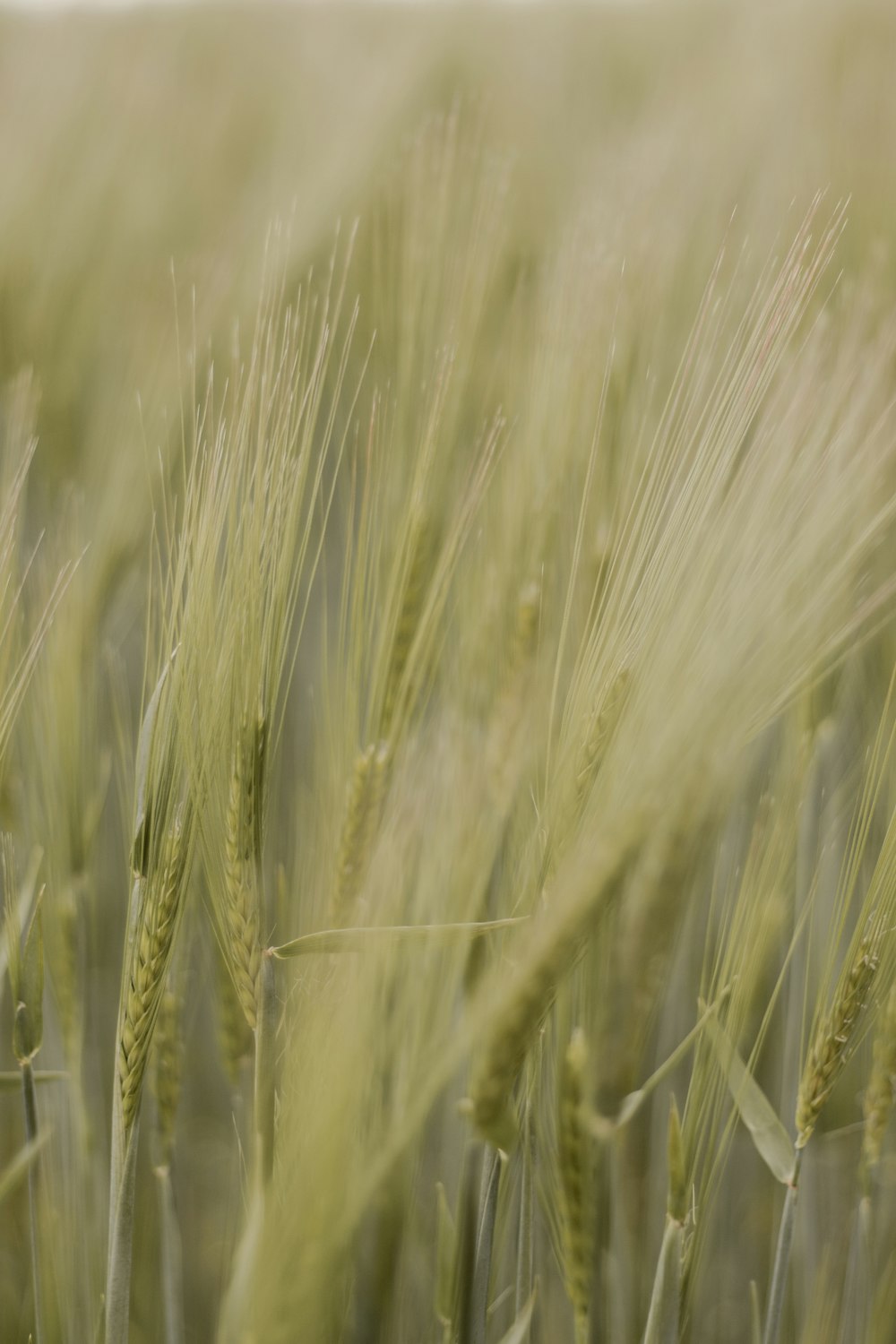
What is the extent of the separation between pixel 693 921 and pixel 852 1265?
230mm

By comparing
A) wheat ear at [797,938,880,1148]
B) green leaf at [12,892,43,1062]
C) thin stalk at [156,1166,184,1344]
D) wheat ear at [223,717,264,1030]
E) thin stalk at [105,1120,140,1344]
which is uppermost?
wheat ear at [223,717,264,1030]

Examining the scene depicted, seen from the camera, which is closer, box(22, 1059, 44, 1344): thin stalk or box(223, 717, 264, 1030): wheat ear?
box(223, 717, 264, 1030): wheat ear

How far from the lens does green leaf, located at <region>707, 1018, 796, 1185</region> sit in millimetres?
491

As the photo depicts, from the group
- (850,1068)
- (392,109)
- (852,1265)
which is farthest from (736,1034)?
(392,109)

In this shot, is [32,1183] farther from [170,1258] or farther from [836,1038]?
[836,1038]

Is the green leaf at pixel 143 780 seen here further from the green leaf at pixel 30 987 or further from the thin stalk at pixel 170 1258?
the thin stalk at pixel 170 1258

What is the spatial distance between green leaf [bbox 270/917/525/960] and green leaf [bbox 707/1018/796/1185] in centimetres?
16

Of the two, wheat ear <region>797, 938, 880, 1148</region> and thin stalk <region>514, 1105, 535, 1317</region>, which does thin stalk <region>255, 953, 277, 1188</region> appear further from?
wheat ear <region>797, 938, 880, 1148</region>

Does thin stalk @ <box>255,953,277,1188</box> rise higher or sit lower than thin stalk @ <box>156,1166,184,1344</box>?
higher

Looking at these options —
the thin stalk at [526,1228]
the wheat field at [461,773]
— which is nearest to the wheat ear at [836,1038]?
the wheat field at [461,773]

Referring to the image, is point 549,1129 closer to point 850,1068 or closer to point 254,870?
point 254,870

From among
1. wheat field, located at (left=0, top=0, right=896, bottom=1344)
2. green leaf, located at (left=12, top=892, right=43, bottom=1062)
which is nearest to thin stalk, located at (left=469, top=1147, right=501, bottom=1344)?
wheat field, located at (left=0, top=0, right=896, bottom=1344)

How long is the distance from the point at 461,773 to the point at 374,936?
0.26ft

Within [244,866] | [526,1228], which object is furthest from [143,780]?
[526,1228]
